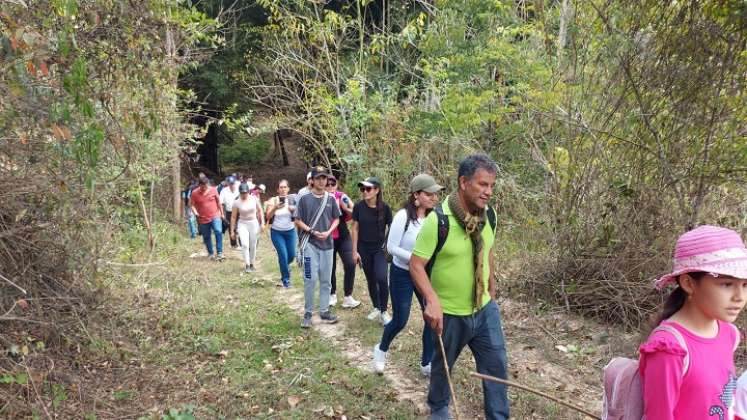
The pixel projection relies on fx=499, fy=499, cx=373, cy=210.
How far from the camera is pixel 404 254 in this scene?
5.07 metres

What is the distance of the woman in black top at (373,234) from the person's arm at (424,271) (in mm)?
2921

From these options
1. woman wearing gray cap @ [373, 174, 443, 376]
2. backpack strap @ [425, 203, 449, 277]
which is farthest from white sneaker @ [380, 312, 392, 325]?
backpack strap @ [425, 203, 449, 277]

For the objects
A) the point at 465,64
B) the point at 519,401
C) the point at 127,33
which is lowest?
the point at 519,401

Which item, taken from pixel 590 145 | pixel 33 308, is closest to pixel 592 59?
pixel 590 145

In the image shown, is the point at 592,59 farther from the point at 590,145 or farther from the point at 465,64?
the point at 465,64

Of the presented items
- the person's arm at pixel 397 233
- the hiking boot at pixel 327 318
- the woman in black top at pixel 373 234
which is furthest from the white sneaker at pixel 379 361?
the hiking boot at pixel 327 318

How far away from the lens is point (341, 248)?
23.6 feet

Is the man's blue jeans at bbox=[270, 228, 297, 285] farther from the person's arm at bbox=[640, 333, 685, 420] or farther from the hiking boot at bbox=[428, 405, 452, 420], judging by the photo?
the person's arm at bbox=[640, 333, 685, 420]

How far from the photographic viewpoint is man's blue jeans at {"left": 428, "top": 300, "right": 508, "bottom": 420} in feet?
11.3

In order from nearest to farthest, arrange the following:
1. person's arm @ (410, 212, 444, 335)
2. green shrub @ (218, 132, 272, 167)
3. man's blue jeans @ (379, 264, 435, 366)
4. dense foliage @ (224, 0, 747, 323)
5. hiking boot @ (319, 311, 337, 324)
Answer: person's arm @ (410, 212, 444, 335)
dense foliage @ (224, 0, 747, 323)
man's blue jeans @ (379, 264, 435, 366)
hiking boot @ (319, 311, 337, 324)
green shrub @ (218, 132, 272, 167)

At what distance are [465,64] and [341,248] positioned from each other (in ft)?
17.2

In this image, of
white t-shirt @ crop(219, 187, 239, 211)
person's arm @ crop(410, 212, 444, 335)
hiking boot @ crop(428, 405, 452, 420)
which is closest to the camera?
person's arm @ crop(410, 212, 444, 335)

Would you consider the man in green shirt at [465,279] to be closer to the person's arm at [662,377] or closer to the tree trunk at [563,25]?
the person's arm at [662,377]

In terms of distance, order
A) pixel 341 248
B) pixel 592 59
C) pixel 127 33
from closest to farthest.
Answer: pixel 127 33 → pixel 592 59 → pixel 341 248
